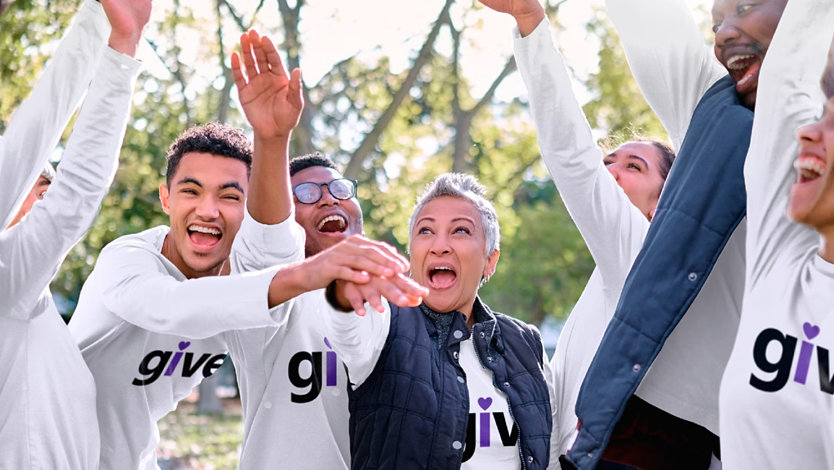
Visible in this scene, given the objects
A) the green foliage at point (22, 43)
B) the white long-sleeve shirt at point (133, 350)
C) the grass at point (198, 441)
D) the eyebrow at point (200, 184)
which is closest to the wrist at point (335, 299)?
the white long-sleeve shirt at point (133, 350)

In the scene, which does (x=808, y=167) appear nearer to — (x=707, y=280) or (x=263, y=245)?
(x=707, y=280)

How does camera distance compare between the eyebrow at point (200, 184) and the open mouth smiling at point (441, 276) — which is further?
the eyebrow at point (200, 184)

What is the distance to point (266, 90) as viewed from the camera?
139 inches

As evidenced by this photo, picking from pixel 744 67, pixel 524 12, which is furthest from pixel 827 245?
pixel 524 12

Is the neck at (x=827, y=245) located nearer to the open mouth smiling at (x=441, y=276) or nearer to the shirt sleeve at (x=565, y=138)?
the shirt sleeve at (x=565, y=138)

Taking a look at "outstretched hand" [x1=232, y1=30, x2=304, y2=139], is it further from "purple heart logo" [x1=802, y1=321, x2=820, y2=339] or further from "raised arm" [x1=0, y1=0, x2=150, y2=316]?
"purple heart logo" [x1=802, y1=321, x2=820, y2=339]

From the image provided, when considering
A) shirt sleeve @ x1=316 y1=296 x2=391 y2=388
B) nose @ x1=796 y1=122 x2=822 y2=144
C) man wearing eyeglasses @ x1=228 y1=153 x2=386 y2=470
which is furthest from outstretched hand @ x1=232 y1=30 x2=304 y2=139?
nose @ x1=796 y1=122 x2=822 y2=144

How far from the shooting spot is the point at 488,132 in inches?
731

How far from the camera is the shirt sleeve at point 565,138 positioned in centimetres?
323

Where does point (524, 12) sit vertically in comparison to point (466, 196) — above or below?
above

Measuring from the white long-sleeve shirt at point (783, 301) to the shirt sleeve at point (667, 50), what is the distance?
452 millimetres

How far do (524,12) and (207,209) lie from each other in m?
1.53

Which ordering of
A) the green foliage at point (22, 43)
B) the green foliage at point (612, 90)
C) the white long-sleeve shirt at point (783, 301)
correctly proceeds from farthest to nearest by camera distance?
the green foliage at point (612, 90), the green foliage at point (22, 43), the white long-sleeve shirt at point (783, 301)

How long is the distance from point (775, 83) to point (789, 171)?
0.23 meters
